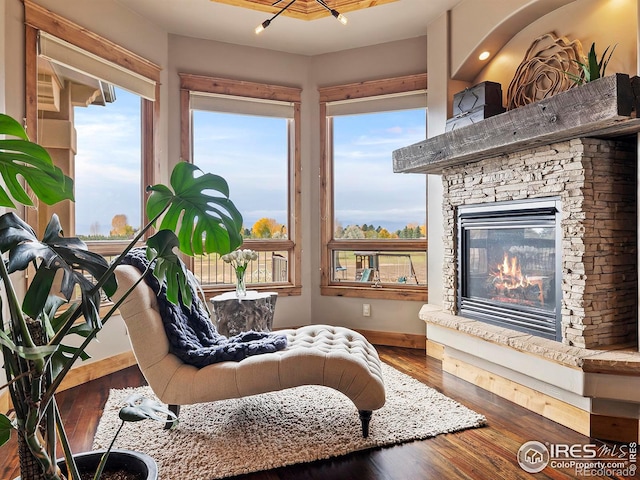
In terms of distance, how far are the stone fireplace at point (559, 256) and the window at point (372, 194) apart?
3.56 ft

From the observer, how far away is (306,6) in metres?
4.03

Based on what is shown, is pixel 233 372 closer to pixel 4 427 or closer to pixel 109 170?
pixel 4 427

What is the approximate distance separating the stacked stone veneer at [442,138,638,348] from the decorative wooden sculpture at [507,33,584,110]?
588 mm

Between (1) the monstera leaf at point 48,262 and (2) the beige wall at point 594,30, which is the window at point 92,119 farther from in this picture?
(2) the beige wall at point 594,30

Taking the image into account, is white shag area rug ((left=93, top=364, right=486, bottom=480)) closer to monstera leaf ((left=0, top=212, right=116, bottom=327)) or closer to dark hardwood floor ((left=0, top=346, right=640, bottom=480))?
dark hardwood floor ((left=0, top=346, right=640, bottom=480))

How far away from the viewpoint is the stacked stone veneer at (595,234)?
262 centimetres

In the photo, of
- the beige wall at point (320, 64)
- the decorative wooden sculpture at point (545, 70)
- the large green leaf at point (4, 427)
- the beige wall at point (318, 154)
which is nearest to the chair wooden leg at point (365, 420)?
the large green leaf at point (4, 427)

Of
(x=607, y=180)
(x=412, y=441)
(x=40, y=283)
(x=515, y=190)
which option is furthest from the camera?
(x=515, y=190)

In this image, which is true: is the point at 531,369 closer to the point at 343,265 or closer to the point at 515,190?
the point at 515,190

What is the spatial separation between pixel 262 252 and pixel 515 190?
2.60 metres

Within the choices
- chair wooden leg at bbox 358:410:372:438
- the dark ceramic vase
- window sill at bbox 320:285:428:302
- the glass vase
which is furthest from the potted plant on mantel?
window sill at bbox 320:285:428:302

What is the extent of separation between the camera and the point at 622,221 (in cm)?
272

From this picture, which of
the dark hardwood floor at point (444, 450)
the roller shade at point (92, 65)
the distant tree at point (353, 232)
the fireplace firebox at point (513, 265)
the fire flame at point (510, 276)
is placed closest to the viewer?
the dark hardwood floor at point (444, 450)

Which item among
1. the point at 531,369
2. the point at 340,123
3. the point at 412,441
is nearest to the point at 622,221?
the point at 531,369
